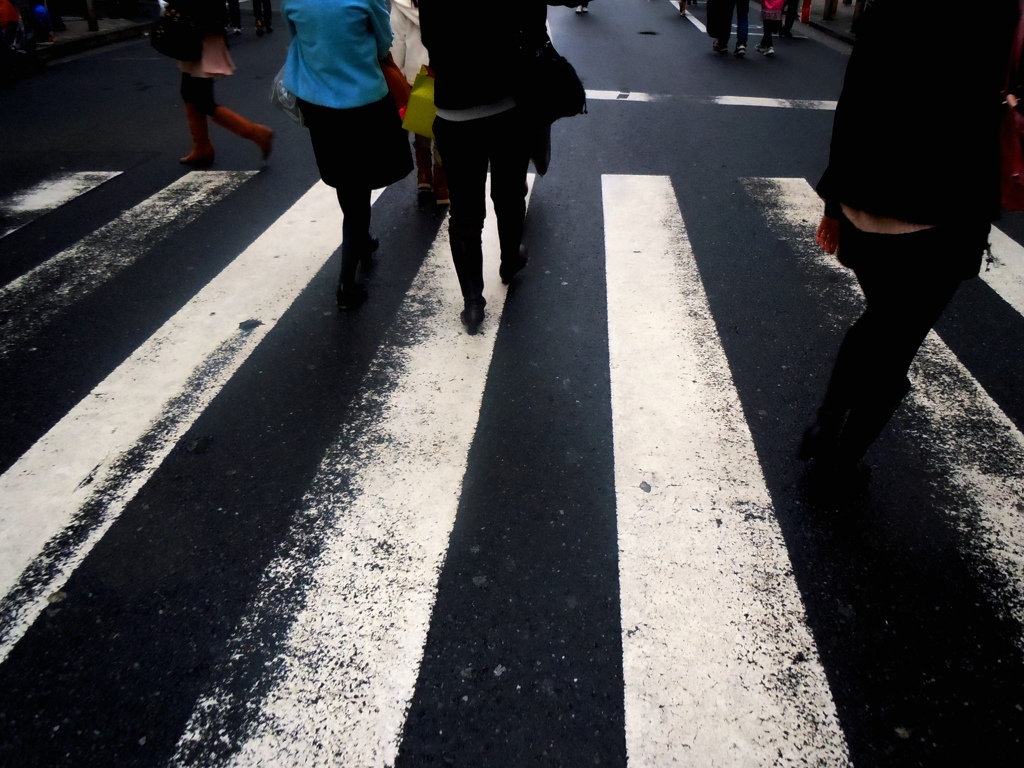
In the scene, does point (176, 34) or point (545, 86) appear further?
point (176, 34)

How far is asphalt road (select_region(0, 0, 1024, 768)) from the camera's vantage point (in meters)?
1.92

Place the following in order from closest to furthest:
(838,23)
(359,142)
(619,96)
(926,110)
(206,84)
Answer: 1. (926,110)
2. (359,142)
3. (206,84)
4. (619,96)
5. (838,23)

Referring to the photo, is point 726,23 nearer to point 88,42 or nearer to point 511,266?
point 511,266

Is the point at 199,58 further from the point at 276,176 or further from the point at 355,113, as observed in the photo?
the point at 355,113

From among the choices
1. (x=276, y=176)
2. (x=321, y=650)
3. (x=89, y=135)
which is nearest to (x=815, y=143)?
(x=276, y=176)

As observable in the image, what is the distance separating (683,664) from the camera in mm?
2045

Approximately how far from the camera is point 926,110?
1915 millimetres

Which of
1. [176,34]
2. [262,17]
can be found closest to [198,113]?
[176,34]

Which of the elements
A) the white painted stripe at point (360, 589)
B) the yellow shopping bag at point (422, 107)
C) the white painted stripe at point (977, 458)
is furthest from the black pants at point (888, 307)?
the yellow shopping bag at point (422, 107)

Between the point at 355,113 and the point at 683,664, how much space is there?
3.00 metres

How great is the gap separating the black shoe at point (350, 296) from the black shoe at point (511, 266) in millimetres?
850

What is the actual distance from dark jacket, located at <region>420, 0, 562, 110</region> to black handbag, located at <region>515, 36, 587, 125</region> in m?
0.05

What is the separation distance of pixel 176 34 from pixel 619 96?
524 centimetres

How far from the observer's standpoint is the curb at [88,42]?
1082cm
